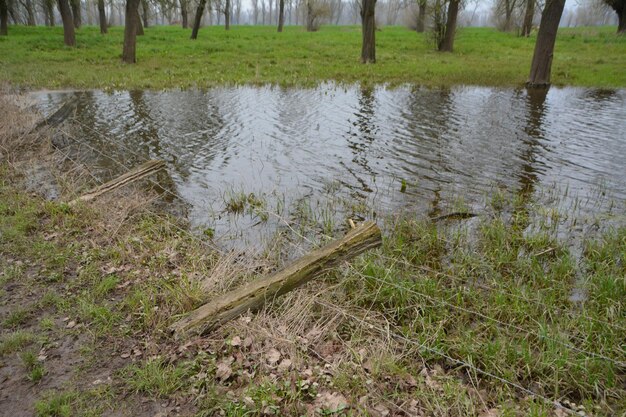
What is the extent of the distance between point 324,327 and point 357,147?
761cm

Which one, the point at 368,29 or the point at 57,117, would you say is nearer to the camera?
the point at 57,117

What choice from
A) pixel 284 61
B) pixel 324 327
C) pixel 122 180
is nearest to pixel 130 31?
pixel 284 61

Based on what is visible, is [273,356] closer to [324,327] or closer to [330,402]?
[324,327]

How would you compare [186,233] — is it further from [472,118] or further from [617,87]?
[617,87]

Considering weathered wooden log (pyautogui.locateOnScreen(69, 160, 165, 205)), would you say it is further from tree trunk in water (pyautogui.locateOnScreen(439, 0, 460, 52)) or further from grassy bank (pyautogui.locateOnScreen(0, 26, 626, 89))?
tree trunk in water (pyautogui.locateOnScreen(439, 0, 460, 52))

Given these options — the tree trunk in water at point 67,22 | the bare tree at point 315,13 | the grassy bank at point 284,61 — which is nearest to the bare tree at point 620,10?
the grassy bank at point 284,61

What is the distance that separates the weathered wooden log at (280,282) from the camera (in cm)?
445

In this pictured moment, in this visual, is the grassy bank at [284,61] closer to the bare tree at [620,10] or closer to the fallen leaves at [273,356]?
the bare tree at [620,10]

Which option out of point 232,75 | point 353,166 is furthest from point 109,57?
point 353,166

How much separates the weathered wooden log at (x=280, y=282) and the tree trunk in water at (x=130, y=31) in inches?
968

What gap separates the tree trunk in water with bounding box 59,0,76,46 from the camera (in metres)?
29.2

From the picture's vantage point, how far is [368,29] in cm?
2591

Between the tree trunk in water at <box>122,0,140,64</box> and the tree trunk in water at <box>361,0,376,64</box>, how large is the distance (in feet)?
42.5

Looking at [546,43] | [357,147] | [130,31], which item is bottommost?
[357,147]
